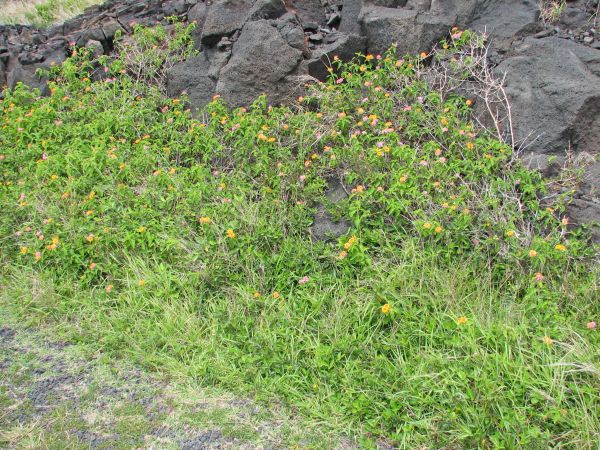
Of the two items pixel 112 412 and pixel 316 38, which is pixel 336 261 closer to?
pixel 112 412

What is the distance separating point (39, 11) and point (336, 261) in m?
7.54

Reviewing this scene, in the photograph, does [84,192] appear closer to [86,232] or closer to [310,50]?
[86,232]

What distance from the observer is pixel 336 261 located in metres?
3.93

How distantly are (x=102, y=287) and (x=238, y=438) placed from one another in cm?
177

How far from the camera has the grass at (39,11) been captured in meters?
8.91

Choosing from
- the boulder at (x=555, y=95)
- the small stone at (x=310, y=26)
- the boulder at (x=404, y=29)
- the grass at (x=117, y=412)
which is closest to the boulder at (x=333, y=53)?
the boulder at (x=404, y=29)

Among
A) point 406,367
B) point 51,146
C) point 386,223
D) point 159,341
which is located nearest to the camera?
point 406,367

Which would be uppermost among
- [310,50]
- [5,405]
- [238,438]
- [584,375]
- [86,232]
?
[310,50]

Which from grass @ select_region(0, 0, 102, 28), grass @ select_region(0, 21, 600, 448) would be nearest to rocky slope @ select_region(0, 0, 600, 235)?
grass @ select_region(0, 21, 600, 448)

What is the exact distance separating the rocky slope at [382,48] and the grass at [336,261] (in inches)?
9.5

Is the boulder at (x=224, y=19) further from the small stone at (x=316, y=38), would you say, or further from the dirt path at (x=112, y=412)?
the dirt path at (x=112, y=412)

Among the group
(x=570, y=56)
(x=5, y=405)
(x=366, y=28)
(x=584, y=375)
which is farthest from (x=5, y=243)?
(x=570, y=56)

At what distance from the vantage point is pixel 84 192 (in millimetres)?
4996

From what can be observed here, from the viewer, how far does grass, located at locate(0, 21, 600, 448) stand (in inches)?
121
